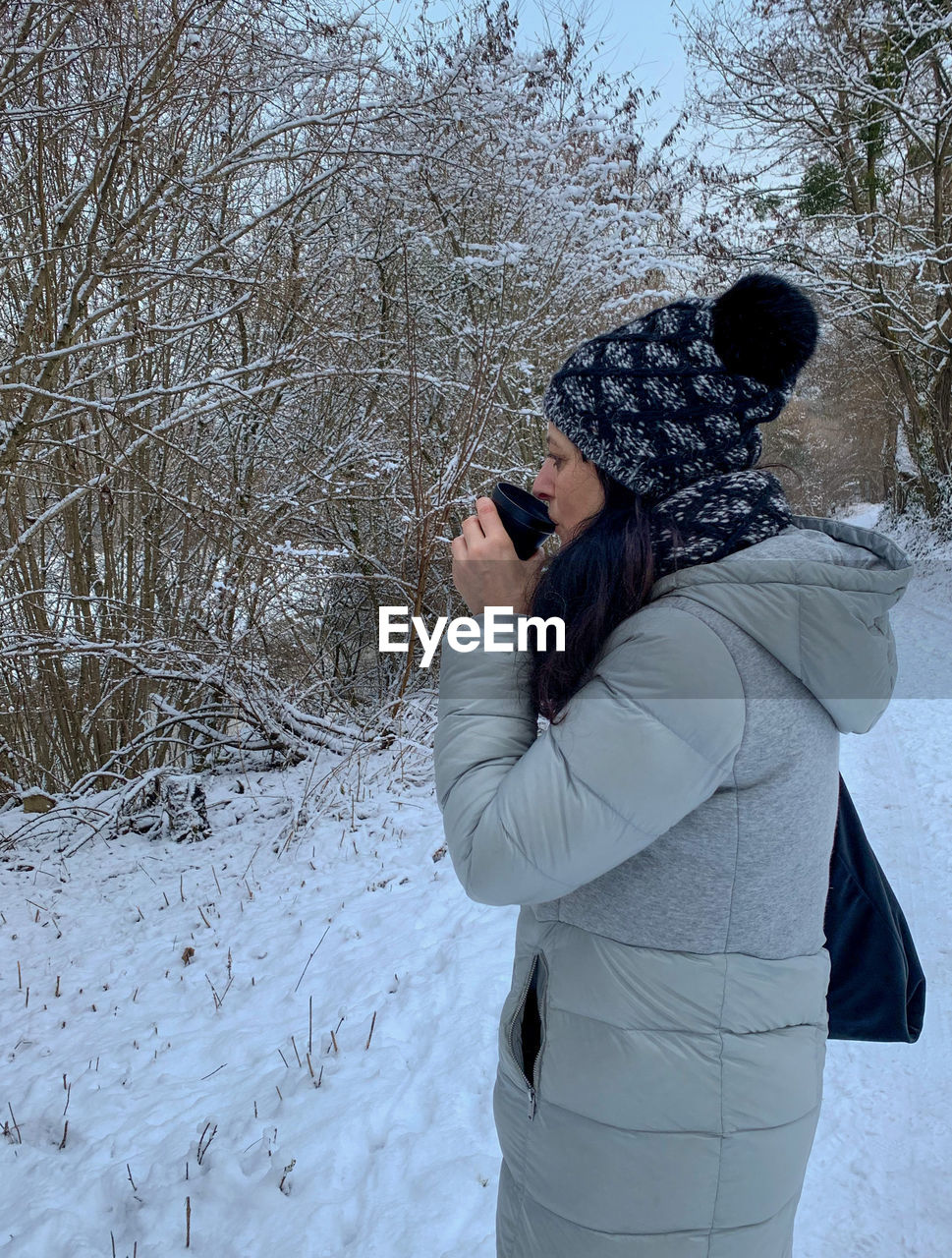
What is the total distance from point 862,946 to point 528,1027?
572mm

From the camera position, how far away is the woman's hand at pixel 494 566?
116cm

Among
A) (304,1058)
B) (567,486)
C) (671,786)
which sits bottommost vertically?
(304,1058)

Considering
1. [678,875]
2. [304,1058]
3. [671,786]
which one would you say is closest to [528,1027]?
[678,875]

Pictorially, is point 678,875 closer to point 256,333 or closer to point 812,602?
point 812,602

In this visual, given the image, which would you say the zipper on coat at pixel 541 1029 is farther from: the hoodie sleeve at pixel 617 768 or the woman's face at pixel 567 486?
the woman's face at pixel 567 486

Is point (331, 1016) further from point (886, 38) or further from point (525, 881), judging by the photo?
point (886, 38)

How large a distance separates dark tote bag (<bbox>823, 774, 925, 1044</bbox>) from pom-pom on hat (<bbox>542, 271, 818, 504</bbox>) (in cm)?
59

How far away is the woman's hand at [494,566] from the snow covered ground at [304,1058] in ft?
6.33

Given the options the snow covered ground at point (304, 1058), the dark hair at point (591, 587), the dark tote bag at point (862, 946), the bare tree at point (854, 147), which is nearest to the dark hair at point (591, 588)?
the dark hair at point (591, 587)

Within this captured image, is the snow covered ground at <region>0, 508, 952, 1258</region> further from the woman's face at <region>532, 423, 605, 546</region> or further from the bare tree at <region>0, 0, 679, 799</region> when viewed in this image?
the woman's face at <region>532, 423, 605, 546</region>

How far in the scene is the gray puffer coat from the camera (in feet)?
3.11

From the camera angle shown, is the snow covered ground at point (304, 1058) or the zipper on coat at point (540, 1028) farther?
the snow covered ground at point (304, 1058)

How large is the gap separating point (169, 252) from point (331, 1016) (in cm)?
458

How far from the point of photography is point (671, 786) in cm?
94
